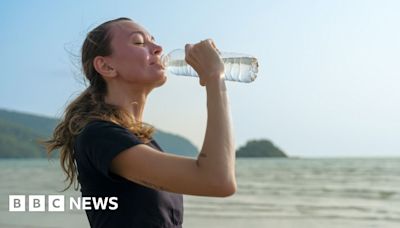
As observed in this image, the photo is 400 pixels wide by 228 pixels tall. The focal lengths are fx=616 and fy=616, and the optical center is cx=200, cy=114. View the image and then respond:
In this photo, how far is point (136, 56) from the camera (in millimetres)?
2029

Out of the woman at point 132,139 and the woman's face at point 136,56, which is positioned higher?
the woman's face at point 136,56

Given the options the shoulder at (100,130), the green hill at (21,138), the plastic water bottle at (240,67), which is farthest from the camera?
the green hill at (21,138)

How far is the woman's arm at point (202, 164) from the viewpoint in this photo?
1647 millimetres

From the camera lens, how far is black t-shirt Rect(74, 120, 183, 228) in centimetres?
175

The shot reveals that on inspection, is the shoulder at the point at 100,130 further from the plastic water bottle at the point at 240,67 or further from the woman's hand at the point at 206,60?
the plastic water bottle at the point at 240,67

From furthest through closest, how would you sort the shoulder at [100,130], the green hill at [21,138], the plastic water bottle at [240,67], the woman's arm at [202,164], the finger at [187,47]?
the green hill at [21,138], the plastic water bottle at [240,67], the finger at [187,47], the shoulder at [100,130], the woman's arm at [202,164]

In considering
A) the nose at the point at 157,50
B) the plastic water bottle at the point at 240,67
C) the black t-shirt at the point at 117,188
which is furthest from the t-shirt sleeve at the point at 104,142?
the plastic water bottle at the point at 240,67

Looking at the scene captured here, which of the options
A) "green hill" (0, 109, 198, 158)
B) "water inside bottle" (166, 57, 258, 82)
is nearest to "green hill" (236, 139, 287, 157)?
"green hill" (0, 109, 198, 158)

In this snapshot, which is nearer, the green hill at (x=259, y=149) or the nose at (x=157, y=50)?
the nose at (x=157, y=50)

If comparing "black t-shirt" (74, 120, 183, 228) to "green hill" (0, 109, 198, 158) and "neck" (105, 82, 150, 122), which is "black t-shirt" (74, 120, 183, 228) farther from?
"green hill" (0, 109, 198, 158)

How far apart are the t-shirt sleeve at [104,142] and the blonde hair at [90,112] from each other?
8 centimetres

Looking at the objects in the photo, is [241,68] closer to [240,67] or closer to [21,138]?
[240,67]

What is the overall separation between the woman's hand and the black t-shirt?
0.92 feet

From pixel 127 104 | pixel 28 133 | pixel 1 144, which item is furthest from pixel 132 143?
pixel 1 144
